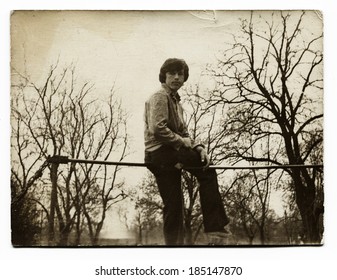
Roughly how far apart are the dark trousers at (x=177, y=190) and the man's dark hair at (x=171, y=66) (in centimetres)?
34

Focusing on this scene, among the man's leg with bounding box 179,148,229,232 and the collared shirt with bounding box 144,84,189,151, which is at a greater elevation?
the collared shirt with bounding box 144,84,189,151

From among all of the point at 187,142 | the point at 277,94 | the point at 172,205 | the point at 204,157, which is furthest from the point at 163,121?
the point at 277,94

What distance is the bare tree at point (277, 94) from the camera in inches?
132

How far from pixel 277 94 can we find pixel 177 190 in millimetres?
668

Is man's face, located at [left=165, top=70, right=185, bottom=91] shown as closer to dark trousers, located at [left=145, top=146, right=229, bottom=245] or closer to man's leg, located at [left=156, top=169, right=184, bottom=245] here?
dark trousers, located at [left=145, top=146, right=229, bottom=245]

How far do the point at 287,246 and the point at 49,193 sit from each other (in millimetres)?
1156

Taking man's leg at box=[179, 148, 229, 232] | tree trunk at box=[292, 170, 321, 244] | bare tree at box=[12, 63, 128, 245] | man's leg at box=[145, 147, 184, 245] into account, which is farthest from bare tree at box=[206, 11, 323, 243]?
bare tree at box=[12, 63, 128, 245]

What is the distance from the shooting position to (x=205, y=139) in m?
3.36

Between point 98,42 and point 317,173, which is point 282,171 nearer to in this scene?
point 317,173

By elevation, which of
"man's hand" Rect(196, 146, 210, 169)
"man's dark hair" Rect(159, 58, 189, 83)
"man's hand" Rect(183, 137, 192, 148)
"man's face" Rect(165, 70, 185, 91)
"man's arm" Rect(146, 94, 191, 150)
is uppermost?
"man's dark hair" Rect(159, 58, 189, 83)

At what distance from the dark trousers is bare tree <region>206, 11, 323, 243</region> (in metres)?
0.17

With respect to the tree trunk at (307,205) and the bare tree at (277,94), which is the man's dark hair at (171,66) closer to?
the bare tree at (277,94)

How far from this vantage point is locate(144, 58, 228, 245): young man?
3301 millimetres
